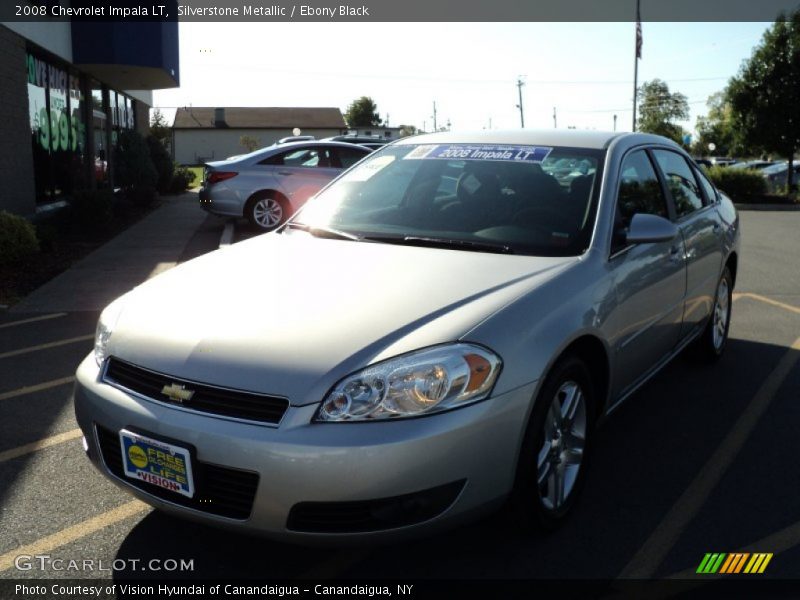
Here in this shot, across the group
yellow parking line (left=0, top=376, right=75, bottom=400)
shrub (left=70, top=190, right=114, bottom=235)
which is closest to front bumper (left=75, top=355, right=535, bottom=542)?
yellow parking line (left=0, top=376, right=75, bottom=400)

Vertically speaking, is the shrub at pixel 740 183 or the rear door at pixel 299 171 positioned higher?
the rear door at pixel 299 171

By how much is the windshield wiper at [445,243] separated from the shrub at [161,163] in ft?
65.2

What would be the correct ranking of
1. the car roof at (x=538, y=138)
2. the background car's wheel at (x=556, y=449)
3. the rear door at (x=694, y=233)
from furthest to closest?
the rear door at (x=694, y=233) < the car roof at (x=538, y=138) < the background car's wheel at (x=556, y=449)

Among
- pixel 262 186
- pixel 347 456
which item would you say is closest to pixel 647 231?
pixel 347 456

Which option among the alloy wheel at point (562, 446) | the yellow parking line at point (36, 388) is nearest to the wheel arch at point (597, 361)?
the alloy wheel at point (562, 446)

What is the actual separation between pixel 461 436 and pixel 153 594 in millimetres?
1264

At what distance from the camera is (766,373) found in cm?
552

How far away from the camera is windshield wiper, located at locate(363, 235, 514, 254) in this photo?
360cm

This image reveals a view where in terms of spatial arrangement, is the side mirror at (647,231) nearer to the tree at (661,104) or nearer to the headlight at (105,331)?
the headlight at (105,331)

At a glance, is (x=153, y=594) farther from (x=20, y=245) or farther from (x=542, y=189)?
(x=20, y=245)

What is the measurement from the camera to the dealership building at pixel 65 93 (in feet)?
41.1

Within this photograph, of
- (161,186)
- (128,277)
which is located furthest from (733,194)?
(128,277)

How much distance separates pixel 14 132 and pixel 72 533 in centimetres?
1121

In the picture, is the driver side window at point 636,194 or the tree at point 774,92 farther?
the tree at point 774,92
